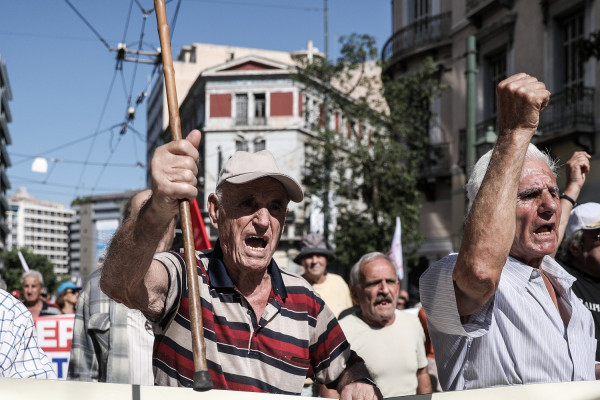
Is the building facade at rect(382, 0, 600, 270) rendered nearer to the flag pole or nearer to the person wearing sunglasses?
the person wearing sunglasses

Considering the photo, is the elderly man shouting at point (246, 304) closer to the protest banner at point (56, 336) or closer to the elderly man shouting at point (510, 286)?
the elderly man shouting at point (510, 286)

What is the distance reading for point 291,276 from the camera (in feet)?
10.2

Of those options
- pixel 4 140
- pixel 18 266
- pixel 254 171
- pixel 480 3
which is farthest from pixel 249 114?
pixel 4 140

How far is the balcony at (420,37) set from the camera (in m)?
24.6

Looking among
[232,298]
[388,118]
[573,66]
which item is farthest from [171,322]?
[388,118]

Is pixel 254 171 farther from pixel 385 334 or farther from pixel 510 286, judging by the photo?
pixel 385 334

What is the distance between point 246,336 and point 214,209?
56 cm

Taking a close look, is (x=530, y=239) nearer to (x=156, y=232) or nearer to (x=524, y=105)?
(x=524, y=105)

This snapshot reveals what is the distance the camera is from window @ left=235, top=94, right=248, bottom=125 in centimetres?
5750

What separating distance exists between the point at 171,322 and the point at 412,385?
2.79 m

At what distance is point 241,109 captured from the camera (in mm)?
57688

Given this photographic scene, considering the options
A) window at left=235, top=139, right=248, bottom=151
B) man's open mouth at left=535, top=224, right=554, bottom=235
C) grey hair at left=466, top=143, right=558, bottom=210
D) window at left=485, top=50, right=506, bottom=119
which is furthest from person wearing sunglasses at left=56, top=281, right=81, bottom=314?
window at left=235, top=139, right=248, bottom=151

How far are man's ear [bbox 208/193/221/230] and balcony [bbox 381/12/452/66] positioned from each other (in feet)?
69.0

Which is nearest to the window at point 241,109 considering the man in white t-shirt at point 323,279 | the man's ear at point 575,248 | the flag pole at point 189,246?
the man in white t-shirt at point 323,279
